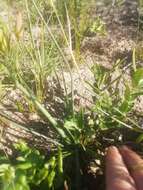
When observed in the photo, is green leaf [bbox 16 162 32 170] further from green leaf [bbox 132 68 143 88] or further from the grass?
green leaf [bbox 132 68 143 88]

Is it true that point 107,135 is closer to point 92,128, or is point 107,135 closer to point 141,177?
point 92,128

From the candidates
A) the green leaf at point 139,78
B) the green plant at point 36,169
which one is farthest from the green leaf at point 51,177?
the green leaf at point 139,78

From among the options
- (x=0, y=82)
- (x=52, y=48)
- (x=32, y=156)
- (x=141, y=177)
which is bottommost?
(x=141, y=177)

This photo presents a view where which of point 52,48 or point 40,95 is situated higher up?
point 52,48

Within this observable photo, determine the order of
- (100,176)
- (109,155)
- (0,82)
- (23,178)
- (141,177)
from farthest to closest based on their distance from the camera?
(0,82) < (100,176) < (109,155) < (141,177) < (23,178)

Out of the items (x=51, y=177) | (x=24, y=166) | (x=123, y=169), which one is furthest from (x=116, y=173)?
(x=24, y=166)

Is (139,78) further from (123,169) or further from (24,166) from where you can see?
A: (24,166)

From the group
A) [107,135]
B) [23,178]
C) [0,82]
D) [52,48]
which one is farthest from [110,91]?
[23,178]

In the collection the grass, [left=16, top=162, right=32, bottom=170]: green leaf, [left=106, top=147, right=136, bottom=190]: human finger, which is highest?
the grass

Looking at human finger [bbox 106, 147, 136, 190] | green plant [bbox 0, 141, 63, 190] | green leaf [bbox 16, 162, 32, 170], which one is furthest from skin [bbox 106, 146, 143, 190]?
green leaf [bbox 16, 162, 32, 170]
